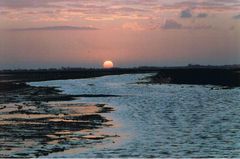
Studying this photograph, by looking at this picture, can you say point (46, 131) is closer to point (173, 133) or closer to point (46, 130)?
point (46, 130)

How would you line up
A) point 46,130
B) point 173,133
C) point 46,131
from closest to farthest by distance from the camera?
point 173,133 → point 46,131 → point 46,130

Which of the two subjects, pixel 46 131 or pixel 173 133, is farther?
pixel 46 131

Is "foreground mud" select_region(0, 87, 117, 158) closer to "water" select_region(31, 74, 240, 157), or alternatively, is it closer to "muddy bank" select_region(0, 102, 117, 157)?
"muddy bank" select_region(0, 102, 117, 157)

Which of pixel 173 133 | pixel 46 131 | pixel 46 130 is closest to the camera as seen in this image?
pixel 173 133

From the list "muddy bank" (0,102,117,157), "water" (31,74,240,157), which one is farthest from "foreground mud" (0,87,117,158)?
"water" (31,74,240,157)

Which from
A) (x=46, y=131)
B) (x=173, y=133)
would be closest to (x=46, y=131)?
(x=46, y=131)

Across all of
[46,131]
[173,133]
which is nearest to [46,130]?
[46,131]

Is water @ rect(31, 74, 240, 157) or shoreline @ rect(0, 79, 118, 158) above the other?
shoreline @ rect(0, 79, 118, 158)

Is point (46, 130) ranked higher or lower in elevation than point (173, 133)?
higher

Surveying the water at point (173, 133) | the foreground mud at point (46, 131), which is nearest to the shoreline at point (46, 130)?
the foreground mud at point (46, 131)

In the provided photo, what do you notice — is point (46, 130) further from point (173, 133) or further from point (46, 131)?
point (173, 133)

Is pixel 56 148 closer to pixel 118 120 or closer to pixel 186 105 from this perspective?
pixel 118 120

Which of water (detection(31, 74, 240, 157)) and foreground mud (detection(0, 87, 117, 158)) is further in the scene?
foreground mud (detection(0, 87, 117, 158))

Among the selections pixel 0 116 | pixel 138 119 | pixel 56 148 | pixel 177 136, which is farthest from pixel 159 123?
pixel 0 116
